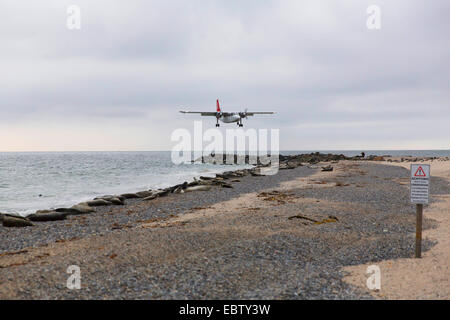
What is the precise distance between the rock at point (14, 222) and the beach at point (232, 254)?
1.53ft

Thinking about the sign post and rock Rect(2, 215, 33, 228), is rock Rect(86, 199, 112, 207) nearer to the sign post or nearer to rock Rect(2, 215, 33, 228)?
rock Rect(2, 215, 33, 228)

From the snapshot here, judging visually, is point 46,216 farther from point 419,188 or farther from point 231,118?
point 231,118

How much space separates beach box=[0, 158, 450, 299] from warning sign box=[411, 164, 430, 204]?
1672 mm

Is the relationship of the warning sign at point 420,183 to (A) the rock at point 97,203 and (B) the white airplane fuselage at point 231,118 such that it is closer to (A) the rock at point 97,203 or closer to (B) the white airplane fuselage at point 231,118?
(A) the rock at point 97,203

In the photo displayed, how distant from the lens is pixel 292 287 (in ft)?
24.2

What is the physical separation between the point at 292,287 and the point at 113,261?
4668 mm

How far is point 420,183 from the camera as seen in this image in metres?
9.47

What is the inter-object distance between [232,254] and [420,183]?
5544 mm

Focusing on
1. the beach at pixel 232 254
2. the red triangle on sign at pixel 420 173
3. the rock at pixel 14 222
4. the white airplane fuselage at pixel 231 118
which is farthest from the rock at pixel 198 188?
the white airplane fuselage at pixel 231 118
